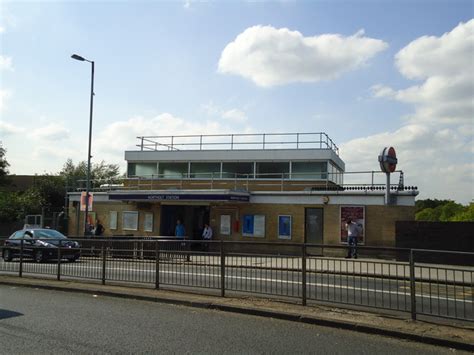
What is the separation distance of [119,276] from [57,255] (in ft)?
7.60

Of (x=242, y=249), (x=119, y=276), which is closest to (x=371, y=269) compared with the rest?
(x=242, y=249)

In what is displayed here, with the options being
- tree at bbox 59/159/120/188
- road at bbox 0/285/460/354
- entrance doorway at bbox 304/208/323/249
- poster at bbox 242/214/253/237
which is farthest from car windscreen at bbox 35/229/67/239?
tree at bbox 59/159/120/188

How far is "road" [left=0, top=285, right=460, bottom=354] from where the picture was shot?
617 centimetres

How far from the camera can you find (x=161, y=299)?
31.1 feet

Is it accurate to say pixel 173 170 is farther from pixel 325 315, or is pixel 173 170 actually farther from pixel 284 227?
pixel 325 315

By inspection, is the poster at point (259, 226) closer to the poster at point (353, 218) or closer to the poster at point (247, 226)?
the poster at point (247, 226)

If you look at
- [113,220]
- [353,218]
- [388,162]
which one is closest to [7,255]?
[353,218]

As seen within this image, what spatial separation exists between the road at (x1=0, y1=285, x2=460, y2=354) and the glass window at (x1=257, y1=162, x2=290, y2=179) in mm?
21573

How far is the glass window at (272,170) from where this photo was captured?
30.1 m

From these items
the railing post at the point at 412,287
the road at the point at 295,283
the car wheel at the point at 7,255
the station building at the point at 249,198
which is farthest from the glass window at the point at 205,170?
the railing post at the point at 412,287

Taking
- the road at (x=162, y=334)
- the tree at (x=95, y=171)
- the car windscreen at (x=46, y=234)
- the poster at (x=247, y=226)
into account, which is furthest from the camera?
the tree at (x=95, y=171)

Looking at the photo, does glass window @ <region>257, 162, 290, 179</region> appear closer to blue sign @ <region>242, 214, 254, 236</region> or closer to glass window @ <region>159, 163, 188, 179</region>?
blue sign @ <region>242, 214, 254, 236</region>

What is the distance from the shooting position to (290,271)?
925 cm

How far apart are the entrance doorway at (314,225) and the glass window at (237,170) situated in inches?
267
